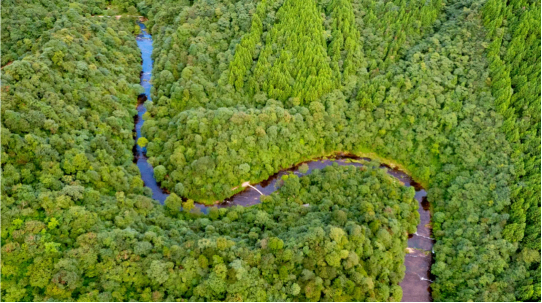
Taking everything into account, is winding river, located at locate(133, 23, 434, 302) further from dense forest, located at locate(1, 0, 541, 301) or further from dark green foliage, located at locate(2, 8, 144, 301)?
dark green foliage, located at locate(2, 8, 144, 301)

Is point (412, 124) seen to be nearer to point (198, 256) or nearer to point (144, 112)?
point (198, 256)

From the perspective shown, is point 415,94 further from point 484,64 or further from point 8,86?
point 8,86

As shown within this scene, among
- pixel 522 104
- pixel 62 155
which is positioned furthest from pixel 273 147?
pixel 522 104

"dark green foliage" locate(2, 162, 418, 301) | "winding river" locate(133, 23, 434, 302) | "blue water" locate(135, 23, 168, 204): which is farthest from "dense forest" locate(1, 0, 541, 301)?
"blue water" locate(135, 23, 168, 204)

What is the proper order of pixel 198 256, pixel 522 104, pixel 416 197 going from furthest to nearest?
pixel 416 197, pixel 522 104, pixel 198 256

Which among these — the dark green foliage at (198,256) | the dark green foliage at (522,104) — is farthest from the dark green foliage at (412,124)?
the dark green foliage at (198,256)

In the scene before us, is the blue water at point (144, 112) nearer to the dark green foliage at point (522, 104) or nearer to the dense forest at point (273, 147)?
the dense forest at point (273, 147)
